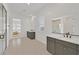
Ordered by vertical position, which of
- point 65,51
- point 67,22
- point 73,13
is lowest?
point 65,51

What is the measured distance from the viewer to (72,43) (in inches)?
111

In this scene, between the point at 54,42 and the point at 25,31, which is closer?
the point at 54,42

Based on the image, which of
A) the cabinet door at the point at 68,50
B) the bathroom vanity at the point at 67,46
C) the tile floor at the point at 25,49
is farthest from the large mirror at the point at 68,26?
the tile floor at the point at 25,49

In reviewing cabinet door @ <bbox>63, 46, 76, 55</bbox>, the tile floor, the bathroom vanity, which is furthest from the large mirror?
the tile floor

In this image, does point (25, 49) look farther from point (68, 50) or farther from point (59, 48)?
point (68, 50)

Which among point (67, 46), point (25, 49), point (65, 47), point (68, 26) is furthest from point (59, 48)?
point (25, 49)

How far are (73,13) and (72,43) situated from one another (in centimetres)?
158

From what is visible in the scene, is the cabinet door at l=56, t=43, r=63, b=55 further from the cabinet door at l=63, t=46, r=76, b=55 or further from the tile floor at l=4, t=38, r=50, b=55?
the tile floor at l=4, t=38, r=50, b=55

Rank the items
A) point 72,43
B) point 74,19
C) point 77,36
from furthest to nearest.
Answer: point 74,19 < point 77,36 < point 72,43

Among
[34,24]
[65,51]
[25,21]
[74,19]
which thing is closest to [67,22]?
[74,19]

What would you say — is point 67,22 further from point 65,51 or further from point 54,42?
point 65,51

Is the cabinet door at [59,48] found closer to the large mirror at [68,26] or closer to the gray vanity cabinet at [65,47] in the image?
the gray vanity cabinet at [65,47]
